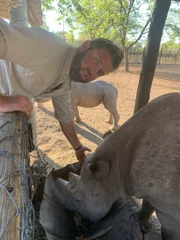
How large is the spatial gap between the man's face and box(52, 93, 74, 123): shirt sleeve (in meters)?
0.43

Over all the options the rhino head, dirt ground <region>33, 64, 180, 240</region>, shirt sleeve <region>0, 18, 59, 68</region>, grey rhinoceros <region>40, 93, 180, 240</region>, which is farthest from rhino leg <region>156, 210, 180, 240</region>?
shirt sleeve <region>0, 18, 59, 68</region>

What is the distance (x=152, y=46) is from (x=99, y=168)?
4.13 ft

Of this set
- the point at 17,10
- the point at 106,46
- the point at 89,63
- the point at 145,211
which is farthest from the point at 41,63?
the point at 145,211

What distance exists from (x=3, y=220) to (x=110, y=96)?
5.39 meters

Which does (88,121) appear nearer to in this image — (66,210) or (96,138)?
(96,138)

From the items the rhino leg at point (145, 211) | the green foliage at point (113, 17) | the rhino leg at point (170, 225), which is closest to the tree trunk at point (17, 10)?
the rhino leg at point (145, 211)

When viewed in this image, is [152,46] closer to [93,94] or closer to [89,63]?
[89,63]

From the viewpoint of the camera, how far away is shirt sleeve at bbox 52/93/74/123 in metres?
2.56

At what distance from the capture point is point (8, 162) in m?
1.14

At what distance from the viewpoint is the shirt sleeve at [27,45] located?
1750 millimetres

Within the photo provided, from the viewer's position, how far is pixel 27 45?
185cm

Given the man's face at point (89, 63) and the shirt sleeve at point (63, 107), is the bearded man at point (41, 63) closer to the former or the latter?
the man's face at point (89, 63)

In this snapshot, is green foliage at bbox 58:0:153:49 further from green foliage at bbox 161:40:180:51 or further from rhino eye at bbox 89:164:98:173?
rhino eye at bbox 89:164:98:173

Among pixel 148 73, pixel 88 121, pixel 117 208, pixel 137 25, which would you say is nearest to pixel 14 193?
pixel 117 208
